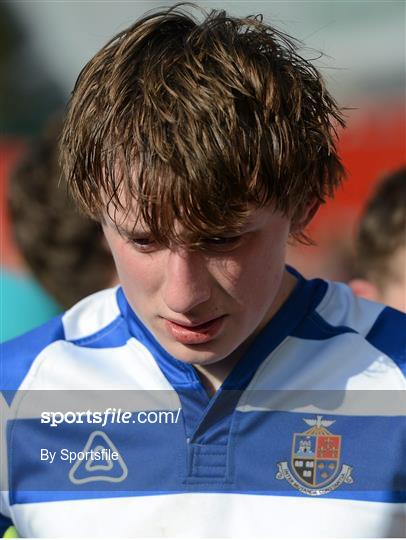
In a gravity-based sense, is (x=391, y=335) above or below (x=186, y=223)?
below

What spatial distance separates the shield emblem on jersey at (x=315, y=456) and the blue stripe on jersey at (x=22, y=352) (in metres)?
0.56

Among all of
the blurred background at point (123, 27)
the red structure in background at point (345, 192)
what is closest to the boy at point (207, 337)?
the red structure in background at point (345, 192)

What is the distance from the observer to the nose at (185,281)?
56.8 inches

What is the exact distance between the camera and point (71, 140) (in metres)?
1.67

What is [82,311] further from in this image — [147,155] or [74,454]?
[147,155]

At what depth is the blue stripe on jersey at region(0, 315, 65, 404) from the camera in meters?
1.78

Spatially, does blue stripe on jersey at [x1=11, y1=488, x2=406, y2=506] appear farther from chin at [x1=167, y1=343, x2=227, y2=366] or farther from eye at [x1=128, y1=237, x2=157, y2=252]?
eye at [x1=128, y1=237, x2=157, y2=252]

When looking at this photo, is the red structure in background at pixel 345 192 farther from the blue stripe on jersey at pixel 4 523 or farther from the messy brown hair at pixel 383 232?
the blue stripe on jersey at pixel 4 523

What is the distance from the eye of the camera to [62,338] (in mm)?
1832

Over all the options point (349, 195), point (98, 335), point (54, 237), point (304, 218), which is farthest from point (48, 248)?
point (349, 195)

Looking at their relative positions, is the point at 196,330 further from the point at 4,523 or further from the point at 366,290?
the point at 366,290

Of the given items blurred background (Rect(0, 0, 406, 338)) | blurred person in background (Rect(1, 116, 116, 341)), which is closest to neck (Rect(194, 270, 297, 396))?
blurred person in background (Rect(1, 116, 116, 341))

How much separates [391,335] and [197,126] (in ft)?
2.06

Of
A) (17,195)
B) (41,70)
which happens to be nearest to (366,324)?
(17,195)
